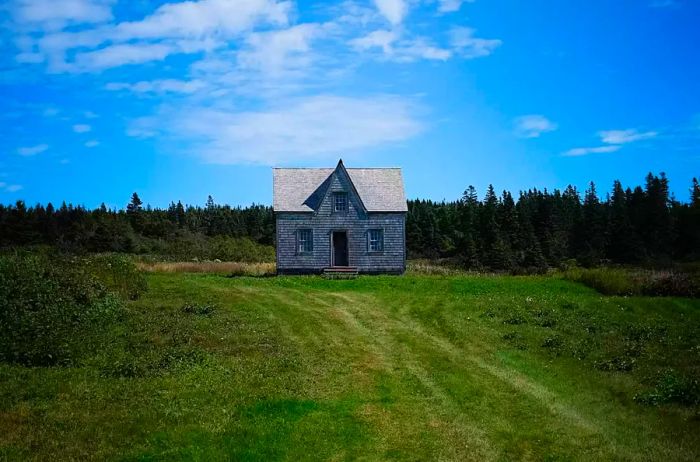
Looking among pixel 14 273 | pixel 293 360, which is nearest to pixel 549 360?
pixel 293 360

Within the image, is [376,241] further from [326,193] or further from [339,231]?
[326,193]

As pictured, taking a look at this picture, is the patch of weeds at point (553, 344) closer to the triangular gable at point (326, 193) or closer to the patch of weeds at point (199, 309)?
the patch of weeds at point (199, 309)

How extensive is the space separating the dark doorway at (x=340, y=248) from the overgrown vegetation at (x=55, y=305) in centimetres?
1734

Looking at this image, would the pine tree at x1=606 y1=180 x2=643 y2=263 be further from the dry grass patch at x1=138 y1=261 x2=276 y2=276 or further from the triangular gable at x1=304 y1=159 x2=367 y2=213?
the dry grass patch at x1=138 y1=261 x2=276 y2=276

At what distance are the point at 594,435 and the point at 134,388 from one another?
10.6m

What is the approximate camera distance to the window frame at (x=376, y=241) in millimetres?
41688

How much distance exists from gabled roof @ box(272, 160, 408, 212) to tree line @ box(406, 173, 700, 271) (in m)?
23.7

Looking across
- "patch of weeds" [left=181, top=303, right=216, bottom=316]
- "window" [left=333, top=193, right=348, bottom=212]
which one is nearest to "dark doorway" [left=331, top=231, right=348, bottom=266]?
"window" [left=333, top=193, right=348, bottom=212]

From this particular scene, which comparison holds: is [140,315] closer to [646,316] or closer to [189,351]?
[189,351]

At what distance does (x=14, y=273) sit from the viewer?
67.7 ft

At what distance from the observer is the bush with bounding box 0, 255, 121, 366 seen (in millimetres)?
16062

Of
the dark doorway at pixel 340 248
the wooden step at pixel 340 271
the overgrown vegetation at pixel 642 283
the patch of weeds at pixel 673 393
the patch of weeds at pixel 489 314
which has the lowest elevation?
the patch of weeds at pixel 673 393

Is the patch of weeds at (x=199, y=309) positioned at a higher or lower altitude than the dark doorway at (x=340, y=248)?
lower

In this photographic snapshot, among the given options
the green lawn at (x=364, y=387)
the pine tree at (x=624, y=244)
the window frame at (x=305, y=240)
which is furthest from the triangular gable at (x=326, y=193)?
the pine tree at (x=624, y=244)
